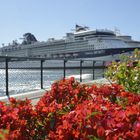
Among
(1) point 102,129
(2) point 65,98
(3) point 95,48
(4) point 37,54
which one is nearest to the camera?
(1) point 102,129

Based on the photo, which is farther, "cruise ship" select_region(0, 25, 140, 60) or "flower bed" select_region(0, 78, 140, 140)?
"cruise ship" select_region(0, 25, 140, 60)

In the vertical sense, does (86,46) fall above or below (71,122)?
above

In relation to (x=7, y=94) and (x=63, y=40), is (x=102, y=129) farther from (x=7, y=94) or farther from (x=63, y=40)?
(x=63, y=40)

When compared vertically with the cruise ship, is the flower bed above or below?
below

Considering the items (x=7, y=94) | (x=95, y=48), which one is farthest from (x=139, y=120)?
(x=95, y=48)

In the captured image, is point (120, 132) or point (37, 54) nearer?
point (120, 132)

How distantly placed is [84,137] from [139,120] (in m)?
0.27

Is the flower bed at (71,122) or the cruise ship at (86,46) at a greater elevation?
the cruise ship at (86,46)

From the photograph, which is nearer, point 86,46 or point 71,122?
point 71,122

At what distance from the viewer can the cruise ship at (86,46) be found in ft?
164

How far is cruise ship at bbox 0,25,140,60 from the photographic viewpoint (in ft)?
164

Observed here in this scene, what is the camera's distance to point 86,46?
168 ft

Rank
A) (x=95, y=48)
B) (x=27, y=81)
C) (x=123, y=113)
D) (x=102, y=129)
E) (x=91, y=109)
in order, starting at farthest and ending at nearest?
(x=95, y=48) < (x=27, y=81) < (x=91, y=109) < (x=123, y=113) < (x=102, y=129)

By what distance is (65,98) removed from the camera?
312 centimetres
